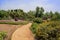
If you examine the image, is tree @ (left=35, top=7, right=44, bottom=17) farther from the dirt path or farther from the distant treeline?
the dirt path

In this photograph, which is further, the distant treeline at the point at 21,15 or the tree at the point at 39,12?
the tree at the point at 39,12

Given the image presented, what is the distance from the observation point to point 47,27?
22.5 m

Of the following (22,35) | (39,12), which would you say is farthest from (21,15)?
(22,35)

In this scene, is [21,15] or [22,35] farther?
[21,15]

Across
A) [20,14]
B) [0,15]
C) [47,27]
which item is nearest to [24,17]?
[20,14]

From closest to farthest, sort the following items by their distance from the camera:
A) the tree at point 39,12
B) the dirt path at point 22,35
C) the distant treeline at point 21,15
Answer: the dirt path at point 22,35, the distant treeline at point 21,15, the tree at point 39,12

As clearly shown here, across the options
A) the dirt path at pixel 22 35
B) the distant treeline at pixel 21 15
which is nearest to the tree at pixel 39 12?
the distant treeline at pixel 21 15

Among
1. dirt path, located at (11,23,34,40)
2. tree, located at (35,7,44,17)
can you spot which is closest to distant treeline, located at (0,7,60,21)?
tree, located at (35,7,44,17)

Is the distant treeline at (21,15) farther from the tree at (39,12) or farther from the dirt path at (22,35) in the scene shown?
the dirt path at (22,35)

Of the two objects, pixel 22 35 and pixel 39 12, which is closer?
pixel 22 35

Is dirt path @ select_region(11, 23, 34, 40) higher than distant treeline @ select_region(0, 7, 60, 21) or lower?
higher

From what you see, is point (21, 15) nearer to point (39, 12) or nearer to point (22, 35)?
point (39, 12)

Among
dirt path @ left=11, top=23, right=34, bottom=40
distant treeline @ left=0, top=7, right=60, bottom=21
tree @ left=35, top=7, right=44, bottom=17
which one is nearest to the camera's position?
dirt path @ left=11, top=23, right=34, bottom=40

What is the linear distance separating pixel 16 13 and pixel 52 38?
168ft
